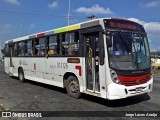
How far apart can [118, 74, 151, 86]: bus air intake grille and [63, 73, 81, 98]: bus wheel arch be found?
7.25 feet

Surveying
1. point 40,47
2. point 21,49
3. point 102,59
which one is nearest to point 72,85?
point 102,59

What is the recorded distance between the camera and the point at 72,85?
9734 millimetres

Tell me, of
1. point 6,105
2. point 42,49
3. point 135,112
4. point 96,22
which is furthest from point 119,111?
point 42,49

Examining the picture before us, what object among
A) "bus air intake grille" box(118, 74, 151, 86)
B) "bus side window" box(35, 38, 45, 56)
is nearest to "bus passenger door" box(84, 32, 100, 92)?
"bus air intake grille" box(118, 74, 151, 86)

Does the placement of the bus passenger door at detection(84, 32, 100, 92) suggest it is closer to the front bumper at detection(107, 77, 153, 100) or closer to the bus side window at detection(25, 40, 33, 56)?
the front bumper at detection(107, 77, 153, 100)

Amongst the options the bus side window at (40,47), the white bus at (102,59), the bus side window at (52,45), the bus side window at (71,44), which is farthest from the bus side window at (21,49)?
the bus side window at (71,44)

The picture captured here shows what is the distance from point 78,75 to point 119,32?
236cm

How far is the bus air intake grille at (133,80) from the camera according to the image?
771cm

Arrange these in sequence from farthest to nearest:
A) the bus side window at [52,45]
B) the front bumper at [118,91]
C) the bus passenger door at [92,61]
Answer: the bus side window at [52,45] < the bus passenger door at [92,61] < the front bumper at [118,91]

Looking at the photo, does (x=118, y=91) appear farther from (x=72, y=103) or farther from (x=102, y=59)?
(x=72, y=103)

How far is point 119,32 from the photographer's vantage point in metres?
8.13

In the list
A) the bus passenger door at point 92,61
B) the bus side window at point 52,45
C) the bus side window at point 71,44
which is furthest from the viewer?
the bus side window at point 52,45

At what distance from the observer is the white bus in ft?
25.5

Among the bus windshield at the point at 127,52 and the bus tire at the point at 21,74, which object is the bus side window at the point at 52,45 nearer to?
the bus windshield at the point at 127,52
